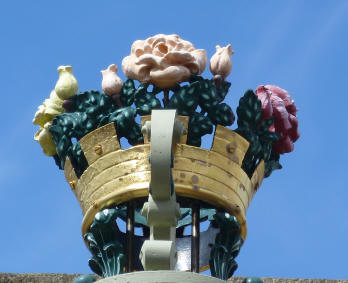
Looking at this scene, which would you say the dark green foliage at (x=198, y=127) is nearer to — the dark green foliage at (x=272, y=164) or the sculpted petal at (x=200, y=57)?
the sculpted petal at (x=200, y=57)

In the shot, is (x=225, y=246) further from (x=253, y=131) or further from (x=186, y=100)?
(x=186, y=100)

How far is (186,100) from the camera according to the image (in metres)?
12.1

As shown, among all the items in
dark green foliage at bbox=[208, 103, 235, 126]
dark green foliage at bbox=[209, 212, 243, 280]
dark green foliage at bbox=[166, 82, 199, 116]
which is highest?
dark green foliage at bbox=[166, 82, 199, 116]

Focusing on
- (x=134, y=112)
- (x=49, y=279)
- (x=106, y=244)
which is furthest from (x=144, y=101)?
(x=49, y=279)

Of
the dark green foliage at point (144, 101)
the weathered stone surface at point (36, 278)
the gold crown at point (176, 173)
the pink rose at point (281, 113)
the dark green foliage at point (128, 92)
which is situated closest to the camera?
the gold crown at point (176, 173)

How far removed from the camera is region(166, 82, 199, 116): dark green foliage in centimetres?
1207

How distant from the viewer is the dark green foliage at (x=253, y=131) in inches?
481

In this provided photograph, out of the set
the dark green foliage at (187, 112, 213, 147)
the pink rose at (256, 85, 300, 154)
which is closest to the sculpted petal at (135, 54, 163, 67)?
the dark green foliage at (187, 112, 213, 147)

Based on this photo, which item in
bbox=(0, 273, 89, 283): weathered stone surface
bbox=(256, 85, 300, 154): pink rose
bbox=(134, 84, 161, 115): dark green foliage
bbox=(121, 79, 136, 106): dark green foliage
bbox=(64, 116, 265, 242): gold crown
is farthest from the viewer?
bbox=(0, 273, 89, 283): weathered stone surface

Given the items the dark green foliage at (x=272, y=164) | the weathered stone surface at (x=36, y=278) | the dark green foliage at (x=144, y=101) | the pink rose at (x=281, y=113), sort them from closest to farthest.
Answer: the dark green foliage at (x=144, y=101) < the pink rose at (x=281, y=113) < the dark green foliage at (x=272, y=164) < the weathered stone surface at (x=36, y=278)

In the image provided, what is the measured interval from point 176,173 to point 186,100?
49 cm

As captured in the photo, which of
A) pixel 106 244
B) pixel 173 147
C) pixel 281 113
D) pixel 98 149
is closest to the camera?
pixel 173 147

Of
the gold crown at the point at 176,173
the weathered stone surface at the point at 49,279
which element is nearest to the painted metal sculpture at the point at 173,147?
the gold crown at the point at 176,173

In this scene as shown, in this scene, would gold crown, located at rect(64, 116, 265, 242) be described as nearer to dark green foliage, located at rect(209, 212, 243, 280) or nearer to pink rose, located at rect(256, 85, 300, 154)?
dark green foliage, located at rect(209, 212, 243, 280)
